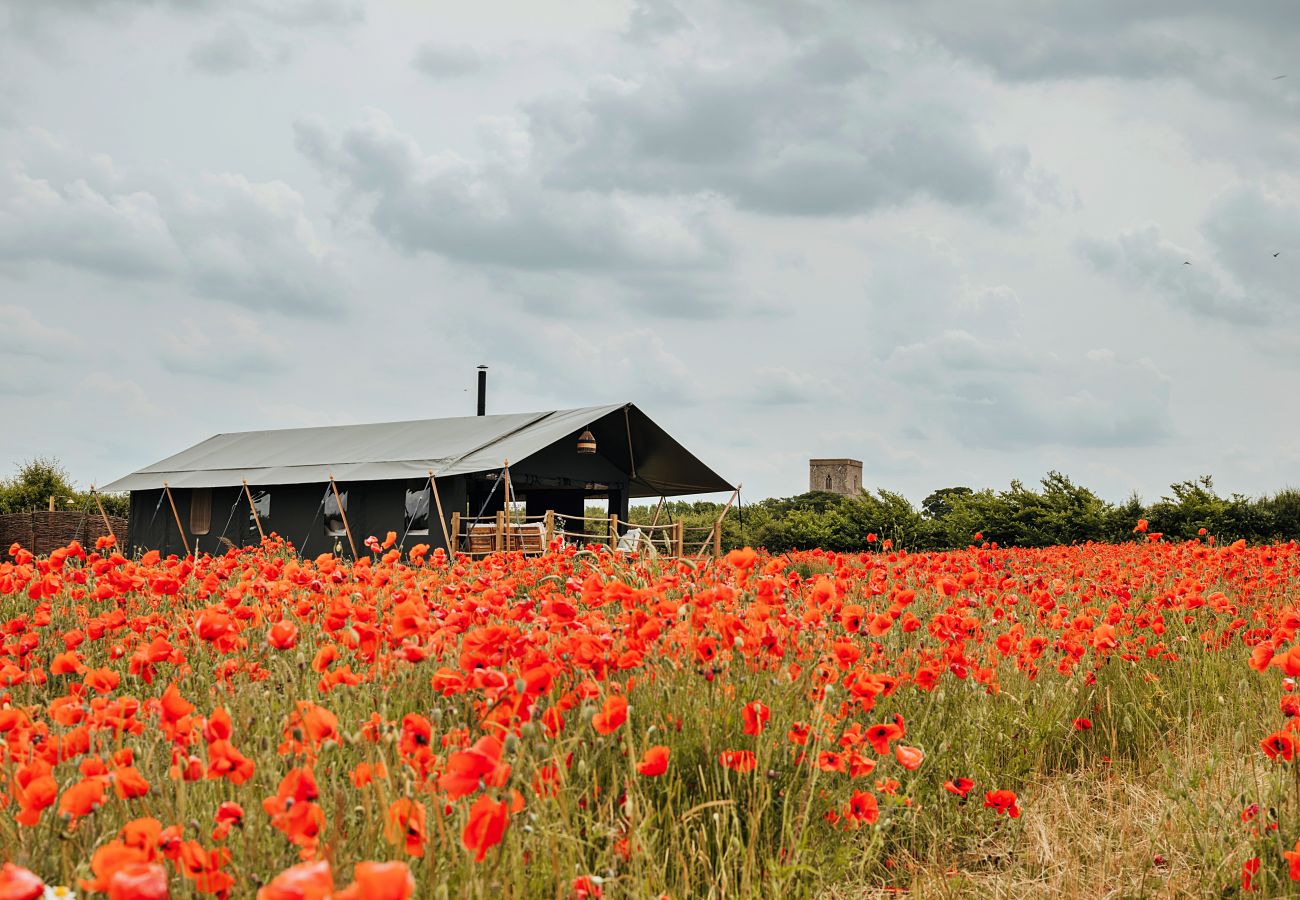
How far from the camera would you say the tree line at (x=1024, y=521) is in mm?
17453

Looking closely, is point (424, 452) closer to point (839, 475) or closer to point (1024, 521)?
point (1024, 521)

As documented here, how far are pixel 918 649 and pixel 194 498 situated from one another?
64.3ft

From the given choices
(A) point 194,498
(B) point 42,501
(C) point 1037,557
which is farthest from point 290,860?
(B) point 42,501

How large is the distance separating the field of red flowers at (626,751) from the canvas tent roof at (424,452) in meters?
11.7

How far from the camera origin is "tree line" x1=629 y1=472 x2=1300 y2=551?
1745cm

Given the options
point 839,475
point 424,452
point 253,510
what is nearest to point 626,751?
point 424,452

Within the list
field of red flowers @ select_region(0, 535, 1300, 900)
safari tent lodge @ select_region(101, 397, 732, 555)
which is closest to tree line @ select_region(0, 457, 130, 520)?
safari tent lodge @ select_region(101, 397, 732, 555)

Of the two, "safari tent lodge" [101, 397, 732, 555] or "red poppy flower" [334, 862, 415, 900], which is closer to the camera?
"red poppy flower" [334, 862, 415, 900]

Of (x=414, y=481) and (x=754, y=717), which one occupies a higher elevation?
(x=414, y=481)

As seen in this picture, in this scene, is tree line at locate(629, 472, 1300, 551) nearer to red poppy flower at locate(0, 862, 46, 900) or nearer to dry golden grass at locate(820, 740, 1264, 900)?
dry golden grass at locate(820, 740, 1264, 900)

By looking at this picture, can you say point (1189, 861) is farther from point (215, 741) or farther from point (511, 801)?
point (215, 741)

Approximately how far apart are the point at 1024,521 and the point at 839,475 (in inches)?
921

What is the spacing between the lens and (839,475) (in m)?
43.0

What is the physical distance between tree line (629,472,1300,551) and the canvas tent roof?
2100mm
